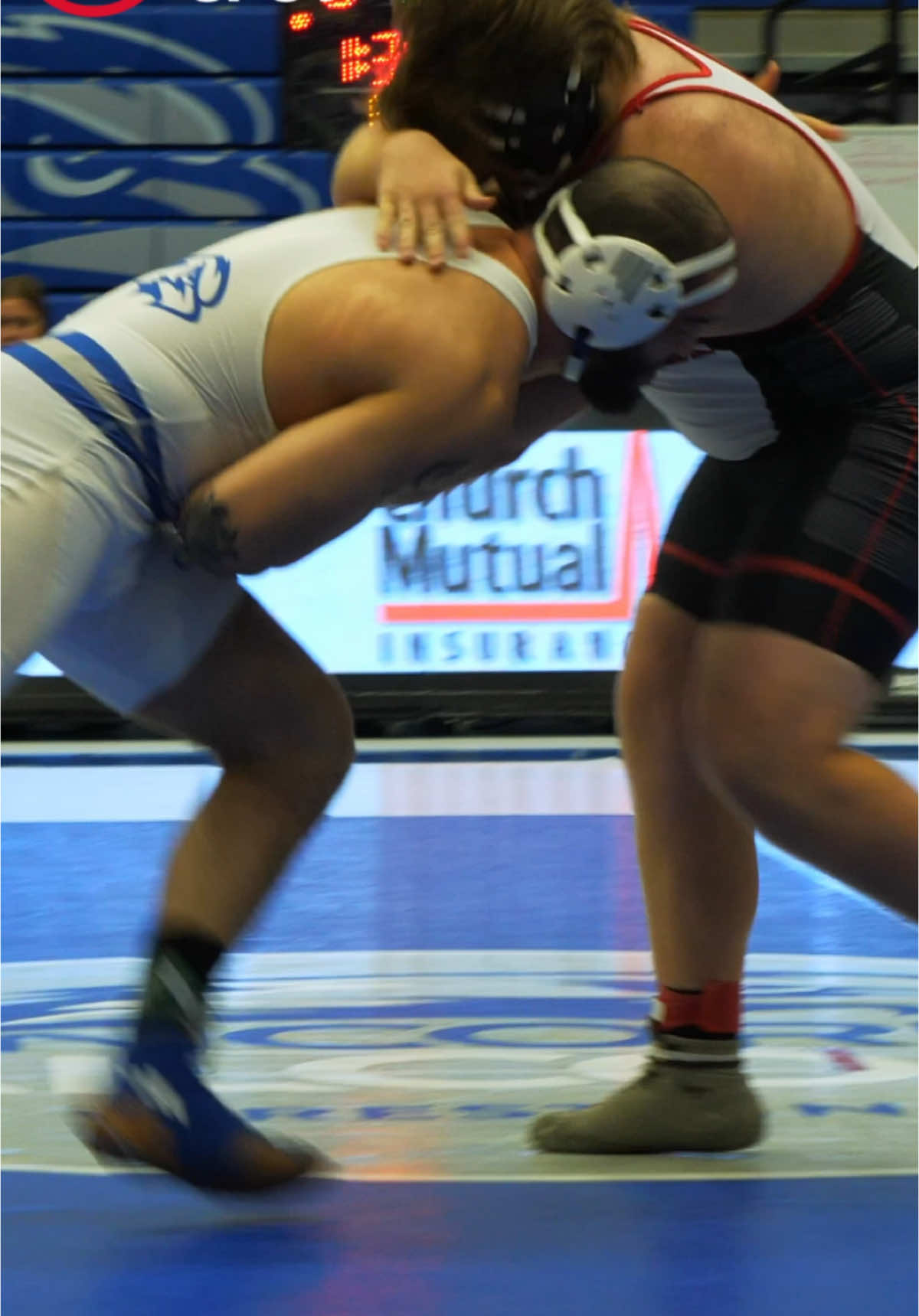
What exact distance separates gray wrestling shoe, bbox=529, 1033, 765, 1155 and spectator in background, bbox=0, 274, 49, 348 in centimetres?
341

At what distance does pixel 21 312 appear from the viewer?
4945 millimetres

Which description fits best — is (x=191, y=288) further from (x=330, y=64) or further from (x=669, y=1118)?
(x=330, y=64)

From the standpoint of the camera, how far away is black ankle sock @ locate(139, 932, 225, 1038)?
168 cm

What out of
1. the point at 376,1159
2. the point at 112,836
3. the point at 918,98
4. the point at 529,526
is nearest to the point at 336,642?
the point at 529,526

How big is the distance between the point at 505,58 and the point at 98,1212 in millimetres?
1062

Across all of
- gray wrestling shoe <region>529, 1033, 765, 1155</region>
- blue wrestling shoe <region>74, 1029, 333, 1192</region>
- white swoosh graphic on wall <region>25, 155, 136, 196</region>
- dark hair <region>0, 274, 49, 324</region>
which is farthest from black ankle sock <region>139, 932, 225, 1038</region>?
white swoosh graphic on wall <region>25, 155, 136, 196</region>

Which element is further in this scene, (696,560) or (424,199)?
(696,560)

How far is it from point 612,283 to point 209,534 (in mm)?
392

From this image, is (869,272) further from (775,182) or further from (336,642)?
(336,642)

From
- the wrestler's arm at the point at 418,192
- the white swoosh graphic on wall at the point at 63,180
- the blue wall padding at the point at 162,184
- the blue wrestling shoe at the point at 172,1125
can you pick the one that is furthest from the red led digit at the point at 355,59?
the blue wrestling shoe at the point at 172,1125

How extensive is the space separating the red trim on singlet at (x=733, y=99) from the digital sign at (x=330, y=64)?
5019 mm

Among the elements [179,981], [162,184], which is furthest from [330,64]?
[179,981]

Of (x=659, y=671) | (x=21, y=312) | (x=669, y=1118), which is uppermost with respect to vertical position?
(x=659, y=671)

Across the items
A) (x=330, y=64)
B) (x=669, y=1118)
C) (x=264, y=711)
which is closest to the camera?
(x=264, y=711)
